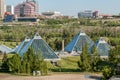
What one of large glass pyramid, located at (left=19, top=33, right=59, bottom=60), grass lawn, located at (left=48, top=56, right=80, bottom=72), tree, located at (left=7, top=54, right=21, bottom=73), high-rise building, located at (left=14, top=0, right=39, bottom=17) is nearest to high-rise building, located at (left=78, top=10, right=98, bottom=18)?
high-rise building, located at (left=14, top=0, right=39, bottom=17)

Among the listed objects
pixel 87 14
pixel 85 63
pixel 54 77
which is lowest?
pixel 87 14

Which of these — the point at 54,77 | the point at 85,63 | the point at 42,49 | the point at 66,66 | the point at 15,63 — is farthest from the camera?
the point at 42,49

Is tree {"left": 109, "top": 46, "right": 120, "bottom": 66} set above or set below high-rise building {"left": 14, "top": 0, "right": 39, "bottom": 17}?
above

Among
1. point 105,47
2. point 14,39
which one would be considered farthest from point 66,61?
point 14,39

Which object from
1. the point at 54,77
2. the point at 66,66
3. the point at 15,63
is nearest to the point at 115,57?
the point at 66,66

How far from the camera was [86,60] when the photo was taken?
114 feet

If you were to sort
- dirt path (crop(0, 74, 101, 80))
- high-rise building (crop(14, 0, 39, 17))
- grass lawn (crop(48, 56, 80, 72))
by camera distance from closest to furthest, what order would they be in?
dirt path (crop(0, 74, 101, 80)) → grass lawn (crop(48, 56, 80, 72)) → high-rise building (crop(14, 0, 39, 17))

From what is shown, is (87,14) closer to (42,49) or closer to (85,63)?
(42,49)

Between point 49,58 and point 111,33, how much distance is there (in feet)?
110

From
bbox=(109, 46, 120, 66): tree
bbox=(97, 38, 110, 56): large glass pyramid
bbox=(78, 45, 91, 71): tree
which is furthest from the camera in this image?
bbox=(97, 38, 110, 56): large glass pyramid

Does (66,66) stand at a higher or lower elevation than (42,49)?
lower

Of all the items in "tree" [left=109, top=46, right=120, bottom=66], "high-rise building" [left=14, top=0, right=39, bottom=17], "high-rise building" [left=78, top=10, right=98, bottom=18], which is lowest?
"high-rise building" [left=78, top=10, right=98, bottom=18]

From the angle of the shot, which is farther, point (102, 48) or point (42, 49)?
point (102, 48)

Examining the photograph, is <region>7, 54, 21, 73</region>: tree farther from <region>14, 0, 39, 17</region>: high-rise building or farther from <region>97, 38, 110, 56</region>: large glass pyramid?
<region>14, 0, 39, 17</region>: high-rise building
